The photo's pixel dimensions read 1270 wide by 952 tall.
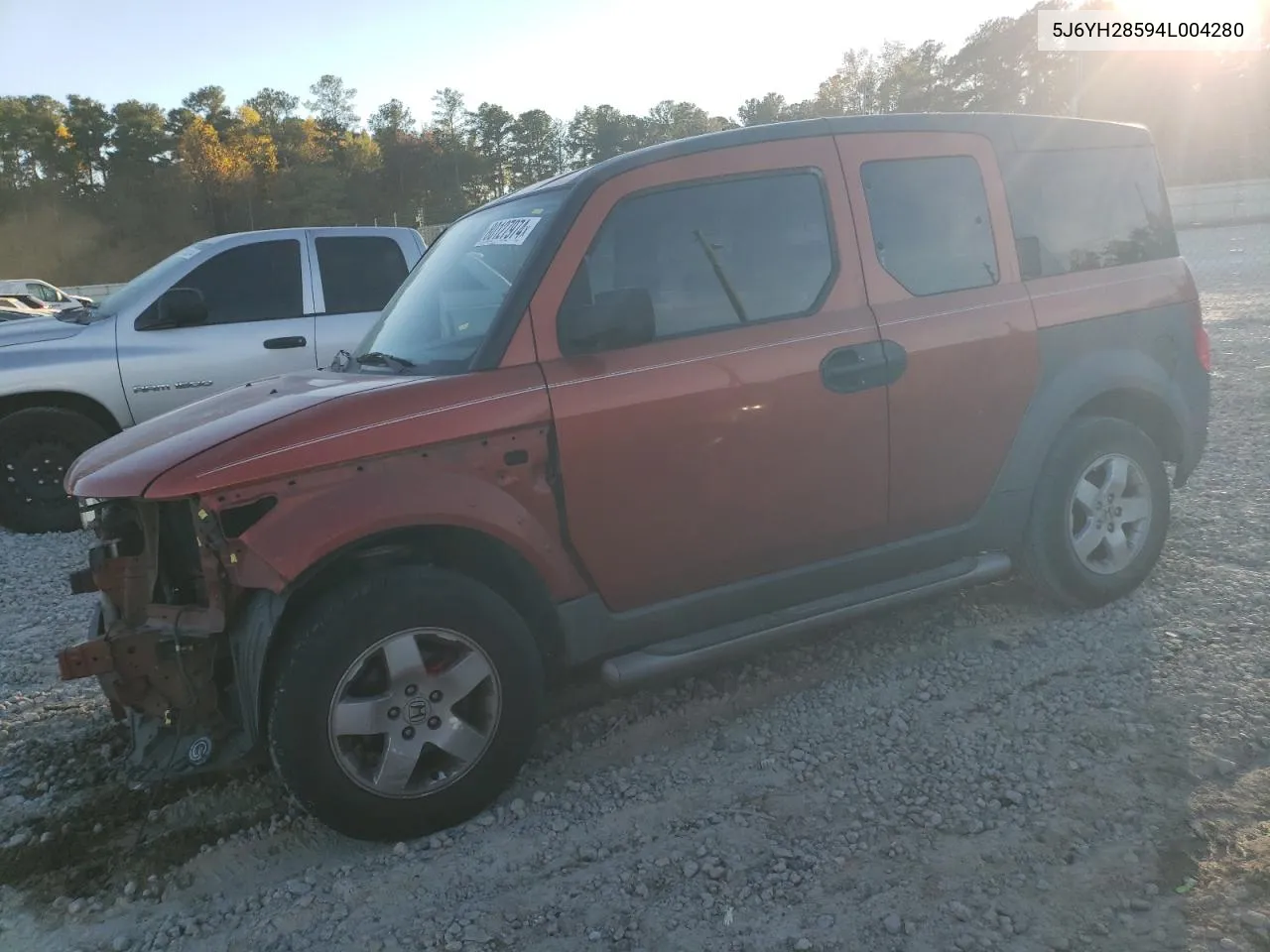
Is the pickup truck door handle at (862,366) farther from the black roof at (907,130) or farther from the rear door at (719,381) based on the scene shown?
the black roof at (907,130)

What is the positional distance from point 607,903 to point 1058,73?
244 ft

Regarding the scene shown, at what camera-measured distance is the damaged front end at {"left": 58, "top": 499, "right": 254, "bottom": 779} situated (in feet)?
9.17

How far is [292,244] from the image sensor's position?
7.28 metres

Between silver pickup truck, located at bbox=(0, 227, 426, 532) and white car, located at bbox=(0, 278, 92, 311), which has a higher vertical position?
white car, located at bbox=(0, 278, 92, 311)

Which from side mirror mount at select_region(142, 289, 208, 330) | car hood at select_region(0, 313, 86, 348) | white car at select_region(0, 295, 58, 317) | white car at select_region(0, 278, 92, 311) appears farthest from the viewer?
white car at select_region(0, 278, 92, 311)

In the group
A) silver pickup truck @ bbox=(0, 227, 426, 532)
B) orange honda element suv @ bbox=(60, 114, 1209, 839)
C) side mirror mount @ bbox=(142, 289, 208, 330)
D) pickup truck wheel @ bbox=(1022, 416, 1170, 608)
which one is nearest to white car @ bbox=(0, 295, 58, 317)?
silver pickup truck @ bbox=(0, 227, 426, 532)

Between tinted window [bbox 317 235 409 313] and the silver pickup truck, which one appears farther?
tinted window [bbox 317 235 409 313]

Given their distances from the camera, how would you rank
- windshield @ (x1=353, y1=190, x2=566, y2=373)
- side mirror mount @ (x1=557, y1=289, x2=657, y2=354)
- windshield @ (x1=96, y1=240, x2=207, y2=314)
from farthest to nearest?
windshield @ (x1=96, y1=240, x2=207, y2=314), windshield @ (x1=353, y1=190, x2=566, y2=373), side mirror mount @ (x1=557, y1=289, x2=657, y2=354)

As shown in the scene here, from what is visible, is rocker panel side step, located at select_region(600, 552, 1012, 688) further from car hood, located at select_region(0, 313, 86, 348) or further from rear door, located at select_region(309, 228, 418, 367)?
car hood, located at select_region(0, 313, 86, 348)

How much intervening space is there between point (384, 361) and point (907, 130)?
2.33 meters

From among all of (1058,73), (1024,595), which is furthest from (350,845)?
(1058,73)

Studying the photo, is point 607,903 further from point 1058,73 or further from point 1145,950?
point 1058,73

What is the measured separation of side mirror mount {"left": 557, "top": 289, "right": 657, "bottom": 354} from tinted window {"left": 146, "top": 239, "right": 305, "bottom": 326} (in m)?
4.73

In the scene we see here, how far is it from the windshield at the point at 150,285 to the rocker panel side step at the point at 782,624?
5300 millimetres
